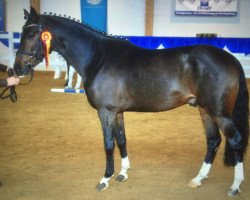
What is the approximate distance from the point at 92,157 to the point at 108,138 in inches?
38.9

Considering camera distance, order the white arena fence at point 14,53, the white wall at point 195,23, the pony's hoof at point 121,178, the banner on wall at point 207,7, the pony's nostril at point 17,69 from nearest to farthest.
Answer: the pony's nostril at point 17,69
the pony's hoof at point 121,178
the white arena fence at point 14,53
the banner on wall at point 207,7
the white wall at point 195,23

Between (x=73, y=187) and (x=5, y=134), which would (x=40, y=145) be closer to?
(x=5, y=134)

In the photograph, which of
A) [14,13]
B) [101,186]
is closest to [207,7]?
[14,13]

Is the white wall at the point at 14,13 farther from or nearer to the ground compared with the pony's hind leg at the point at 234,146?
farther from the ground

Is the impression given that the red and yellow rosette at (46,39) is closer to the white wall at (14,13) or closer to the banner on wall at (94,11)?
the banner on wall at (94,11)

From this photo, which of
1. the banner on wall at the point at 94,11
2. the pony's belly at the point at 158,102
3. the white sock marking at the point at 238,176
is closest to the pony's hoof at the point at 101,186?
the pony's belly at the point at 158,102

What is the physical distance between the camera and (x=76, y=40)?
322 centimetres

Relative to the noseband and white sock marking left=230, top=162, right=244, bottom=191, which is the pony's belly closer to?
white sock marking left=230, top=162, right=244, bottom=191

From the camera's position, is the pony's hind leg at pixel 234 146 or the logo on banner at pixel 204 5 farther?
the logo on banner at pixel 204 5

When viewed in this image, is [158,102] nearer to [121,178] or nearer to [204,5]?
[121,178]

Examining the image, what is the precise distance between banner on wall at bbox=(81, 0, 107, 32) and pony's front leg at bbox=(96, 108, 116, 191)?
414 inches

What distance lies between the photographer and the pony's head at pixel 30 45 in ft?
10.1

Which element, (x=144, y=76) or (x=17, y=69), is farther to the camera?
(x=17, y=69)

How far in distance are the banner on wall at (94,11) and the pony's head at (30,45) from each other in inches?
402
